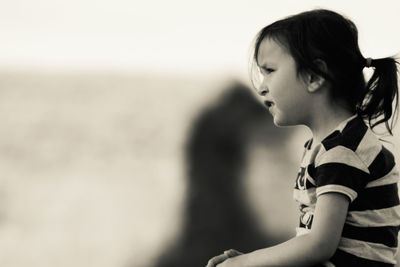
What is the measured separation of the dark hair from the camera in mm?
809

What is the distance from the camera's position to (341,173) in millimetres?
720

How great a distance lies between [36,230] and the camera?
2178 millimetres

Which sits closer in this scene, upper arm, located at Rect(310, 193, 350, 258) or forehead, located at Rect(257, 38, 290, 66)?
upper arm, located at Rect(310, 193, 350, 258)

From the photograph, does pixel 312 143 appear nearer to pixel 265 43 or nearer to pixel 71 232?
pixel 265 43

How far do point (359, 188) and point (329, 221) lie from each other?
7cm

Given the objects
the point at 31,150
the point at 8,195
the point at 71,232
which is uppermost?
the point at 31,150

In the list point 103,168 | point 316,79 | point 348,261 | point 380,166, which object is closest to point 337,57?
point 316,79

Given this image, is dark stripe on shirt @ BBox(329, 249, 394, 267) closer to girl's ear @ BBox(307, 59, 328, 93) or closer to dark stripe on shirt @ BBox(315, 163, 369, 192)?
dark stripe on shirt @ BBox(315, 163, 369, 192)

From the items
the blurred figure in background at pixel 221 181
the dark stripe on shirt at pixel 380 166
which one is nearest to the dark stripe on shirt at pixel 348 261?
the dark stripe on shirt at pixel 380 166

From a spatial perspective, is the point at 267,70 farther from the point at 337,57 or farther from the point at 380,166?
the point at 380,166

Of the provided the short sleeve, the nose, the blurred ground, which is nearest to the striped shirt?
the short sleeve

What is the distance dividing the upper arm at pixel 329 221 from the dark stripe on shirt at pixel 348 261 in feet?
0.12

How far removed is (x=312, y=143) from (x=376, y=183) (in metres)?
0.13

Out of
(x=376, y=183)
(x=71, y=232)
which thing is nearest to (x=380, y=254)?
(x=376, y=183)
